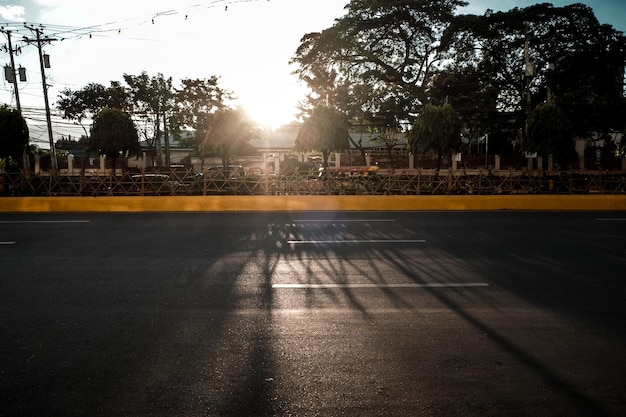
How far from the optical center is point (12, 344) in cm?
413

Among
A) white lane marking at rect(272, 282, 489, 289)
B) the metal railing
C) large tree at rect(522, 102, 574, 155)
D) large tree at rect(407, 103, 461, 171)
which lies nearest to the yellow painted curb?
the metal railing

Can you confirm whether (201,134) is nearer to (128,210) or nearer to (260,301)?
(128,210)

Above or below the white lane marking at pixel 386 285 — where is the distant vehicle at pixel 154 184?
above

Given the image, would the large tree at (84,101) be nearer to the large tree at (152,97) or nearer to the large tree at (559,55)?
the large tree at (152,97)

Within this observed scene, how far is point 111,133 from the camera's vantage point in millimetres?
21797

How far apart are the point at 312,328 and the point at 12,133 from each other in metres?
21.0

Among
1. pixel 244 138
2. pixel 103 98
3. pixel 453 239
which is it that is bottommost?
pixel 453 239

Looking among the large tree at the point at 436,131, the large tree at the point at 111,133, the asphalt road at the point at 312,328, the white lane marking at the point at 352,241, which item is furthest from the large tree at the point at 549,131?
the large tree at the point at 111,133

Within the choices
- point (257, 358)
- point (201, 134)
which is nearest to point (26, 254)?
point (257, 358)

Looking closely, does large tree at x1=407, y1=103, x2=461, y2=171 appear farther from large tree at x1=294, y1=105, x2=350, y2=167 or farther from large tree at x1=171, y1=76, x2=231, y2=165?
large tree at x1=171, y1=76, x2=231, y2=165

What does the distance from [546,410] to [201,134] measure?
3956 cm

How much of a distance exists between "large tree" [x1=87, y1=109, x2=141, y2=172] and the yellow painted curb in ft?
22.3

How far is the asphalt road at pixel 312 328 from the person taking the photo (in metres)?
3.21

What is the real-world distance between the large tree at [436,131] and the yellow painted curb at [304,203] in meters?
4.89
